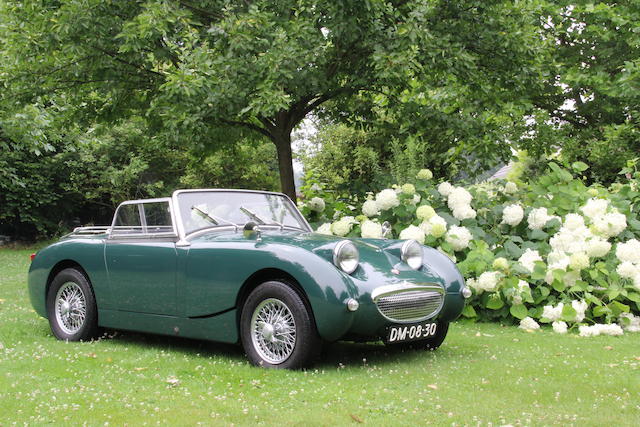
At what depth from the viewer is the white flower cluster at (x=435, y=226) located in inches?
326

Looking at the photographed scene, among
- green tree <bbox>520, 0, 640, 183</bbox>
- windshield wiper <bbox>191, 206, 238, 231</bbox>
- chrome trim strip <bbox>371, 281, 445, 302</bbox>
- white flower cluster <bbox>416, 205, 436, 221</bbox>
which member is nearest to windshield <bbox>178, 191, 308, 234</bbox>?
windshield wiper <bbox>191, 206, 238, 231</bbox>

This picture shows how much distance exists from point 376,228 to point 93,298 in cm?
350

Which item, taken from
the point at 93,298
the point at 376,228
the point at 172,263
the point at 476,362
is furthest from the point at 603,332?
the point at 93,298

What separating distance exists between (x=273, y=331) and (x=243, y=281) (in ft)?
1.57

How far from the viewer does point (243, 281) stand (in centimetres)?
551

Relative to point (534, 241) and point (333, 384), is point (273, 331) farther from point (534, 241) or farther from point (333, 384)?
point (534, 241)

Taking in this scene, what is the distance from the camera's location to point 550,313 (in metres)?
7.49

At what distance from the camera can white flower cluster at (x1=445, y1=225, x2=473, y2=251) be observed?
8375mm

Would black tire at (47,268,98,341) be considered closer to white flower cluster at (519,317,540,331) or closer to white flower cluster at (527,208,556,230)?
white flower cluster at (519,317,540,331)

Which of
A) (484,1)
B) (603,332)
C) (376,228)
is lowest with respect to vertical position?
(603,332)

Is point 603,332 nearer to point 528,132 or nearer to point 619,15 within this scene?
point 619,15

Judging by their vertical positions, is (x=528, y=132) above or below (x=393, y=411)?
above

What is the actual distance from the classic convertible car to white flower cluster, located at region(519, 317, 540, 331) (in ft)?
5.69

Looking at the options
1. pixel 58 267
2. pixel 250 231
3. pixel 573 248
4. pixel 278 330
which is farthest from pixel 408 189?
pixel 58 267
